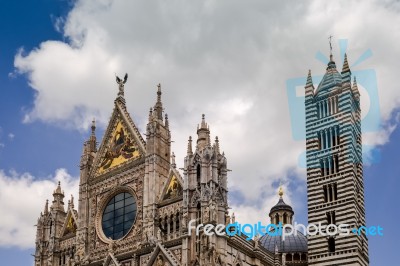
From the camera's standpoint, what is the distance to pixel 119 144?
3906 centimetres

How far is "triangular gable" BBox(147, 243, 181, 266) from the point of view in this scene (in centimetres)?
3196

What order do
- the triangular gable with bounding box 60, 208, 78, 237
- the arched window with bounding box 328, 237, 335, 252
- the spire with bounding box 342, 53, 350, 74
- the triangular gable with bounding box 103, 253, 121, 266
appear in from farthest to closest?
the spire with bounding box 342, 53, 350, 74 < the arched window with bounding box 328, 237, 335, 252 < the triangular gable with bounding box 60, 208, 78, 237 < the triangular gable with bounding box 103, 253, 121, 266

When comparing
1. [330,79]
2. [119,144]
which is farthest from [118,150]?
[330,79]

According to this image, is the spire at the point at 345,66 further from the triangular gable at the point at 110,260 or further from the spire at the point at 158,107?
the triangular gable at the point at 110,260

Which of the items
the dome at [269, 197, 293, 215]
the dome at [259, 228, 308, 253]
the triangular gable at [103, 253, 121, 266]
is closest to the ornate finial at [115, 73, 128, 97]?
the triangular gable at [103, 253, 121, 266]

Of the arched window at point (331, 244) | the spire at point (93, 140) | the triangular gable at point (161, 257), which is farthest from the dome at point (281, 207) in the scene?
the triangular gable at point (161, 257)

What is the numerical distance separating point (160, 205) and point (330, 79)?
19.0m

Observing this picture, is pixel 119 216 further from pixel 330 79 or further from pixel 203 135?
pixel 330 79

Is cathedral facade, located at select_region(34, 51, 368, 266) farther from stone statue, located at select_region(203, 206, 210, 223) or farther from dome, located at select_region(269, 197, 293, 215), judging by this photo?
dome, located at select_region(269, 197, 293, 215)

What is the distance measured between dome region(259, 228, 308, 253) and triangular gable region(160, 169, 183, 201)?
18.9m

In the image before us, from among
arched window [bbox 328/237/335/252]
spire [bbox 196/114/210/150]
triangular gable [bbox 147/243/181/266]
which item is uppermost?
spire [bbox 196/114/210/150]

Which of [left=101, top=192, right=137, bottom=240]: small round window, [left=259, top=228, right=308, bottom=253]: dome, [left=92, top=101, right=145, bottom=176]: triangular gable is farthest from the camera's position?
[left=259, top=228, right=308, bottom=253]: dome

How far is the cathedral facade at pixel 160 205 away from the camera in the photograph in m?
32.2

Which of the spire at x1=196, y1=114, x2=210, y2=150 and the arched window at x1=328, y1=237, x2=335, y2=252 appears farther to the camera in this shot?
the arched window at x1=328, y1=237, x2=335, y2=252
